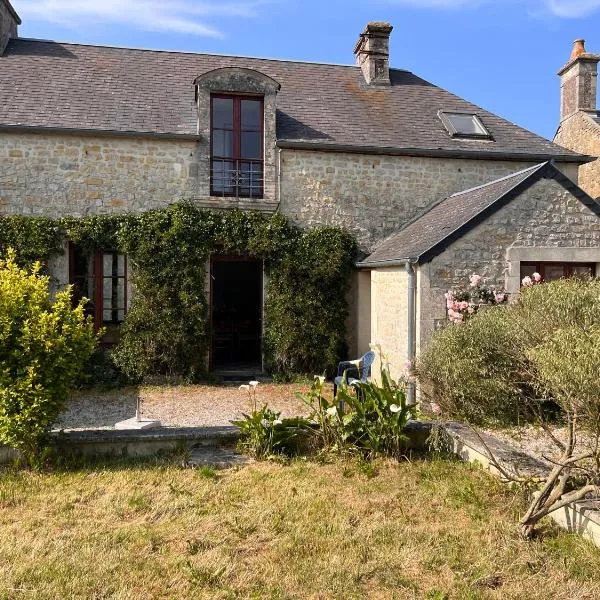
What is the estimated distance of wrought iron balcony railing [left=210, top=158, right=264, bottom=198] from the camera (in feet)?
36.2

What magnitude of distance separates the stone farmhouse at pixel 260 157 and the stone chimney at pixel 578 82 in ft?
11.4

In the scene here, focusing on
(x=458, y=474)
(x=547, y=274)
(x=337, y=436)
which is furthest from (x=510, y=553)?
(x=547, y=274)

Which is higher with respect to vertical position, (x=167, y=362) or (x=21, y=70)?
(x=21, y=70)

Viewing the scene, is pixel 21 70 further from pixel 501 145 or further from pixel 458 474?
pixel 458 474

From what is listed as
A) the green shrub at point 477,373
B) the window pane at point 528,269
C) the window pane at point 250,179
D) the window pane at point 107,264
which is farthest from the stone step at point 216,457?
the window pane at point 250,179

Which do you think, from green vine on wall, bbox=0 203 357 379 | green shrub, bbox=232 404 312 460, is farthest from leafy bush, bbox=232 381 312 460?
green vine on wall, bbox=0 203 357 379

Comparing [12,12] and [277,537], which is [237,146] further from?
[277,537]

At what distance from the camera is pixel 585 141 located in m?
14.7

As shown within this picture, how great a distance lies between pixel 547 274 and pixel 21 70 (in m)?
11.4

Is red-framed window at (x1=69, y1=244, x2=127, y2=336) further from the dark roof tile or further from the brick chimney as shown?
the brick chimney

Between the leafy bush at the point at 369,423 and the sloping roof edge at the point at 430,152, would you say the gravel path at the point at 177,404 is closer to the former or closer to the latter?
the leafy bush at the point at 369,423

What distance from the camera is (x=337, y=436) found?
5.78m

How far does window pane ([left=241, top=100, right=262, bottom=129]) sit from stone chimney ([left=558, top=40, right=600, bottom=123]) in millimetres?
9007

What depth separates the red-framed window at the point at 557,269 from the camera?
8.79 meters
